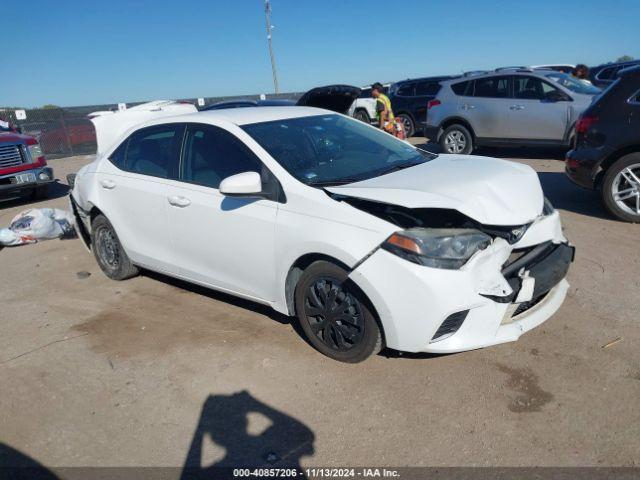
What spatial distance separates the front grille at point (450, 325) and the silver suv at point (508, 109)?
7860 millimetres

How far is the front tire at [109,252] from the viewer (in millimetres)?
4953

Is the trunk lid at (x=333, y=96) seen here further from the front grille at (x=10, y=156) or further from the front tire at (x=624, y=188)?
the front grille at (x=10, y=156)

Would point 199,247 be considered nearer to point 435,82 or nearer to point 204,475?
point 204,475

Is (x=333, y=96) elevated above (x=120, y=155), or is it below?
above

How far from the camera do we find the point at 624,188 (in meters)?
5.71

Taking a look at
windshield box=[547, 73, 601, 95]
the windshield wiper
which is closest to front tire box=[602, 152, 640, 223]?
the windshield wiper

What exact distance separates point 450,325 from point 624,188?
4.06 metres

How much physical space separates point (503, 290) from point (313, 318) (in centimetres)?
122

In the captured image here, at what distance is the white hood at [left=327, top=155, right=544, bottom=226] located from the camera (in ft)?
9.46

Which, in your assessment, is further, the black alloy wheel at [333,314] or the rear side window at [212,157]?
the rear side window at [212,157]

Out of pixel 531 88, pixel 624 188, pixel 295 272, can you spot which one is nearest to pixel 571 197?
pixel 624 188

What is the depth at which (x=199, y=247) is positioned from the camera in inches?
153

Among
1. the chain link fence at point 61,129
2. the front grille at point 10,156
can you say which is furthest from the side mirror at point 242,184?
the chain link fence at point 61,129

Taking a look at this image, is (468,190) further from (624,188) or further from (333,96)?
(333,96)
